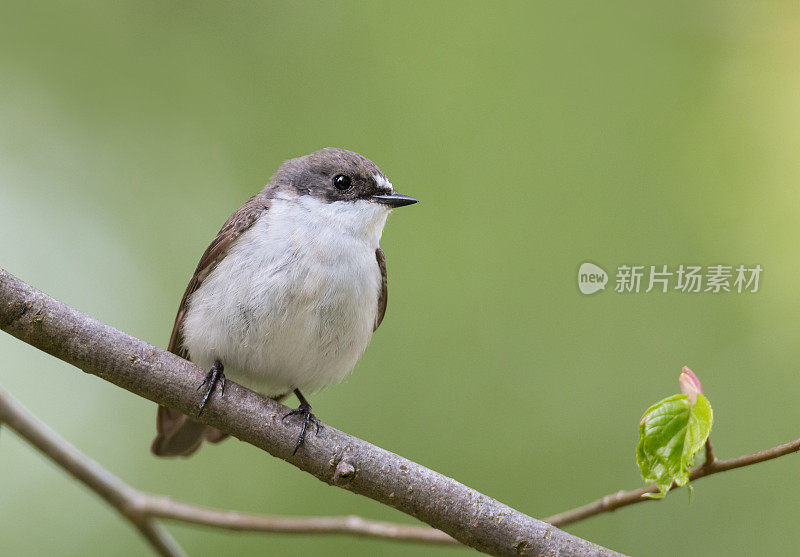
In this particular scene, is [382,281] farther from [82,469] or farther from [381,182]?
[82,469]

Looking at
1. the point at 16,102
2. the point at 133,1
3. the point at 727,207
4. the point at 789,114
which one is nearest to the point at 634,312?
the point at 727,207

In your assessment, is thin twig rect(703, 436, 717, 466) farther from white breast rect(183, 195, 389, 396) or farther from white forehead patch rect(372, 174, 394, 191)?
white forehead patch rect(372, 174, 394, 191)

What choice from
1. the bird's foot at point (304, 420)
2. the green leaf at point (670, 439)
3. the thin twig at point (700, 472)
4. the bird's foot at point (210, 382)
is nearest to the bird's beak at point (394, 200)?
the bird's foot at point (304, 420)

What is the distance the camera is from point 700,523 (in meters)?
5.63

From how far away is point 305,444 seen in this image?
2982 mm

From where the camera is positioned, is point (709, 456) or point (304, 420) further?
point (304, 420)

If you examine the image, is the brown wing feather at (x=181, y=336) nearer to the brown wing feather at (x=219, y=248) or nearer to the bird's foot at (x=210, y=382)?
the brown wing feather at (x=219, y=248)

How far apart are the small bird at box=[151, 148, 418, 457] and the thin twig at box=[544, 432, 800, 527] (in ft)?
3.87

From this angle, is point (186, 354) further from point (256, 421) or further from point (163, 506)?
point (256, 421)

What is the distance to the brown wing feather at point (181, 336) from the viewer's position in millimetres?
3977

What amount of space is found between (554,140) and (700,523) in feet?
9.31

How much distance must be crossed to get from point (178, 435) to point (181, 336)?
0.65 meters

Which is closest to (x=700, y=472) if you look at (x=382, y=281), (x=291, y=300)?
(x=291, y=300)

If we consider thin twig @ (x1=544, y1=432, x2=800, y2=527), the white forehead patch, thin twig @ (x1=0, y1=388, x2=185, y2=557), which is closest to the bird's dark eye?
the white forehead patch
